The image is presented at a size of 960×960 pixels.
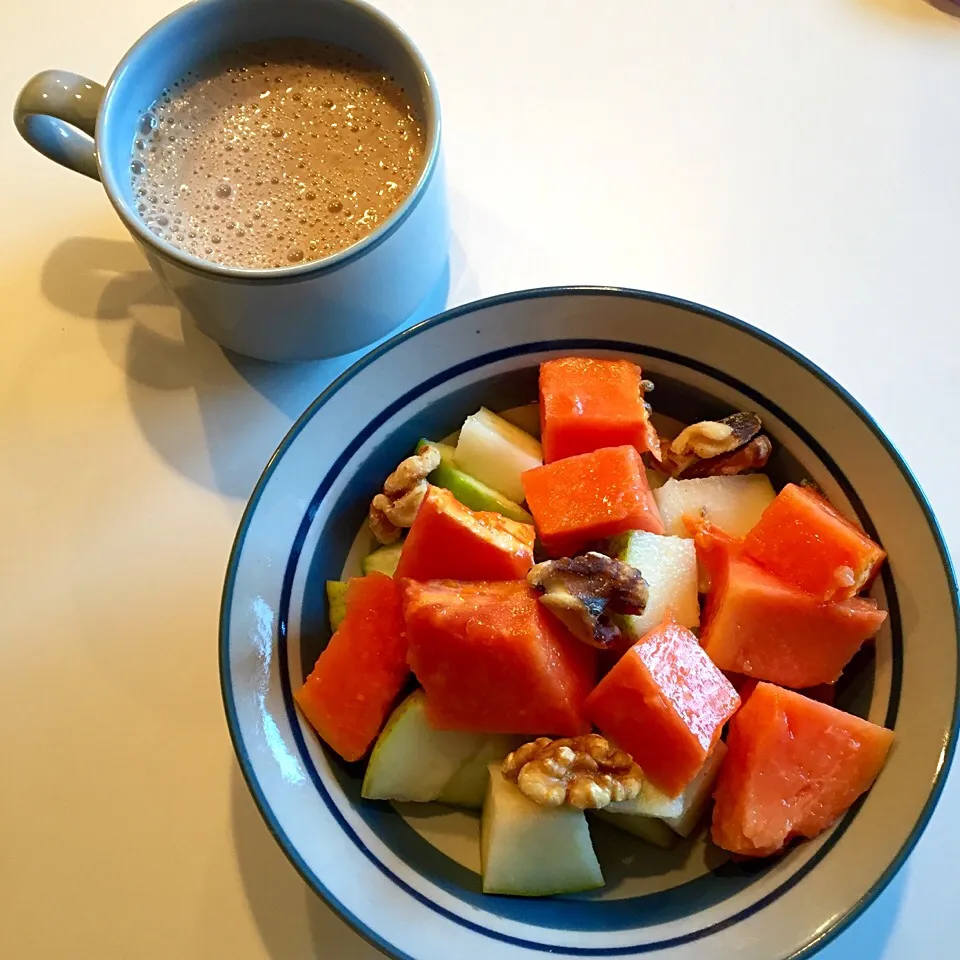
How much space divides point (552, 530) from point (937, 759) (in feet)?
1.32

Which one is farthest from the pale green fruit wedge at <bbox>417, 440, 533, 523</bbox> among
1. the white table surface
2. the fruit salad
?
the white table surface

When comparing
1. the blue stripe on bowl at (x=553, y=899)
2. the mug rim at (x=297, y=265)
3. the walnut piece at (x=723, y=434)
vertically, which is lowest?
the blue stripe on bowl at (x=553, y=899)

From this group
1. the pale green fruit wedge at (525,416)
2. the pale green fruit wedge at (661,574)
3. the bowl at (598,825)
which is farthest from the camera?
the pale green fruit wedge at (525,416)

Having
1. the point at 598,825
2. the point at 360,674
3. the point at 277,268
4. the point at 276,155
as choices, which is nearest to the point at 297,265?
the point at 277,268

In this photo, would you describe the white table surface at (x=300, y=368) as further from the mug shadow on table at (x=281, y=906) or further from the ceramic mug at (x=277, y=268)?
the ceramic mug at (x=277, y=268)

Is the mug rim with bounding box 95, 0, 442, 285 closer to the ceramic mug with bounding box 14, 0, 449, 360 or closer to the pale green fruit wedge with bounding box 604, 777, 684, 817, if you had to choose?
the ceramic mug with bounding box 14, 0, 449, 360

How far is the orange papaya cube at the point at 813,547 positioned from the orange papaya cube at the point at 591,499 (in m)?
0.11

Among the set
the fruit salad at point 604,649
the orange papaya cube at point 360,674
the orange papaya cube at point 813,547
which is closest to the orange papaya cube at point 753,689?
the fruit salad at point 604,649

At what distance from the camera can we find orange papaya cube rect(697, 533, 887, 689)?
0.86 m

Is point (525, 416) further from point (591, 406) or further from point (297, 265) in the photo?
point (297, 265)

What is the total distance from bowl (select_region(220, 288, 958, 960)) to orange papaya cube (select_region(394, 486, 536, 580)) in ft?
0.37

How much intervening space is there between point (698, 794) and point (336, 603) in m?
0.41

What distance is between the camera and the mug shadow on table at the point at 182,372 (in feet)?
3.53

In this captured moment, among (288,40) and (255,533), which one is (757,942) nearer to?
(255,533)
